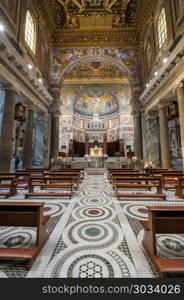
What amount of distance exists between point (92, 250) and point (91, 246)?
81 mm

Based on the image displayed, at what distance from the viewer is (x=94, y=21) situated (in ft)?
38.9

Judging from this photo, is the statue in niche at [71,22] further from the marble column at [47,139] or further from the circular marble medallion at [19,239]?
the circular marble medallion at [19,239]

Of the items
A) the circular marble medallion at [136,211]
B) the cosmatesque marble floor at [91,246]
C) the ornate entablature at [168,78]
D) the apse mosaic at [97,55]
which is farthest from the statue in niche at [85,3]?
the cosmatesque marble floor at [91,246]

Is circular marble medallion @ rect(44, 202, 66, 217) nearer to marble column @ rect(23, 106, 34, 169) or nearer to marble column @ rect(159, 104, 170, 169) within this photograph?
marble column @ rect(23, 106, 34, 169)

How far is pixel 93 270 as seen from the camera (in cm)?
135

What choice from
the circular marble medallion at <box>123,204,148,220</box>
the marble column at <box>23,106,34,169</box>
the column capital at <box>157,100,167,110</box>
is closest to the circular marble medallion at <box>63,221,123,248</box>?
the circular marble medallion at <box>123,204,148,220</box>

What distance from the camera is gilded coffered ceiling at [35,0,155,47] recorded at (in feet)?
35.3

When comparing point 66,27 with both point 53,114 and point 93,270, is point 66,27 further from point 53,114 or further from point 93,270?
point 93,270

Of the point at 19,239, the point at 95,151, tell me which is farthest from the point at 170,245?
the point at 95,151

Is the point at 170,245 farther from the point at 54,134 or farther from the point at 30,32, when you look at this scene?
the point at 30,32

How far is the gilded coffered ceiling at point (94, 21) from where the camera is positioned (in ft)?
35.3

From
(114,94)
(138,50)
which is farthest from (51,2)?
(114,94)

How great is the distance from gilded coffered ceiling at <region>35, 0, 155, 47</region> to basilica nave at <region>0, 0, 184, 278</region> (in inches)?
3.2

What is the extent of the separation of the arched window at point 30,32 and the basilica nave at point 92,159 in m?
0.07
